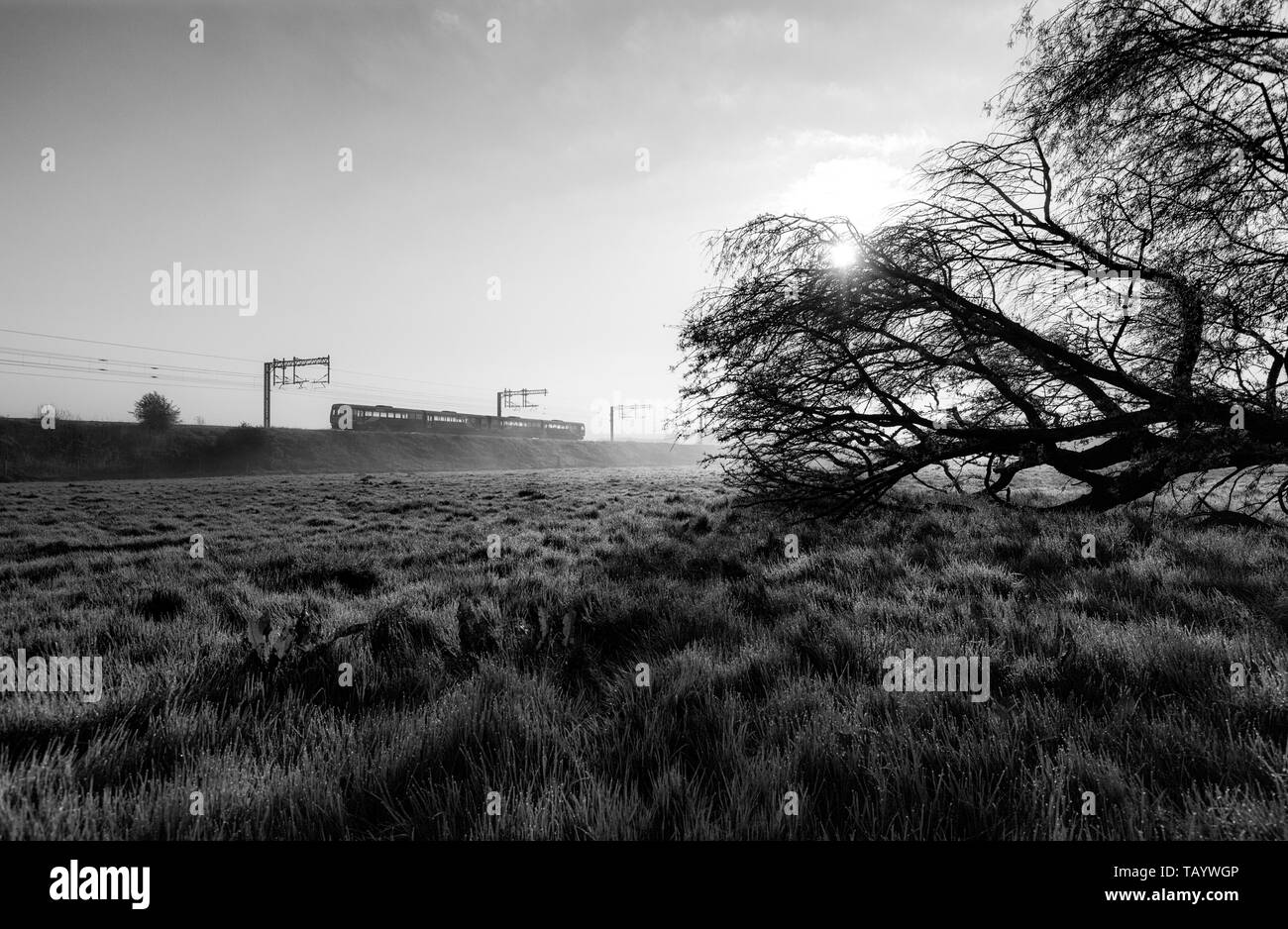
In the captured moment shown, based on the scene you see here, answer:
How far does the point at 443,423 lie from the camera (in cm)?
5734

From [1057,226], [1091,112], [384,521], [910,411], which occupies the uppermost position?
[1091,112]

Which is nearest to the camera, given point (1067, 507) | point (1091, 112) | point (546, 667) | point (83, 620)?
point (546, 667)

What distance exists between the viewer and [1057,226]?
5.79 metres

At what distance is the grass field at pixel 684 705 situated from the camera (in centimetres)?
136

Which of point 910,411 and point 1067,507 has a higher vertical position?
point 910,411

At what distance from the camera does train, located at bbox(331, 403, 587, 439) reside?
52000mm

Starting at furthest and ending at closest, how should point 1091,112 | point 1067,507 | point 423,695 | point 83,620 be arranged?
point 1067,507 → point 1091,112 → point 83,620 → point 423,695

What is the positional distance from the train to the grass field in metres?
53.5

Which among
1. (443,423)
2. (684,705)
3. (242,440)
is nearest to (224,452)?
(242,440)

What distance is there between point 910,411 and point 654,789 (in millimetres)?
5773
